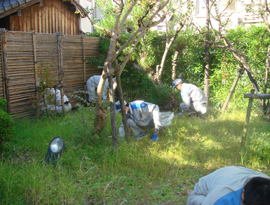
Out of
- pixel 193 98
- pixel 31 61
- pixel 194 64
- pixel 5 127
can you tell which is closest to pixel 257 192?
pixel 5 127

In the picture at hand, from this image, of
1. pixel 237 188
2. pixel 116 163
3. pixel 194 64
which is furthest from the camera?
pixel 194 64

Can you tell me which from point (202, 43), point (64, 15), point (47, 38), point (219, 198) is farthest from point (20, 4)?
point (219, 198)

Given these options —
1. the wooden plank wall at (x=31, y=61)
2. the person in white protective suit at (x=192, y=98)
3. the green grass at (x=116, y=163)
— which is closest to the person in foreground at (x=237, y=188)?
the green grass at (x=116, y=163)

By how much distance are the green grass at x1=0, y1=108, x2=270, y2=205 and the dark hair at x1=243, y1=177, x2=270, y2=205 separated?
1602mm

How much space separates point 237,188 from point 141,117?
335 centimetres

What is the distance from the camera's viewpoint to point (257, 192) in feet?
6.16

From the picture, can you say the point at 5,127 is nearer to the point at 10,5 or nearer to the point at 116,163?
the point at 116,163

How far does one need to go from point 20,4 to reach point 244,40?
23.2ft

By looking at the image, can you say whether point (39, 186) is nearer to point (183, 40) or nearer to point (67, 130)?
point (67, 130)

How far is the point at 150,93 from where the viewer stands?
8469mm

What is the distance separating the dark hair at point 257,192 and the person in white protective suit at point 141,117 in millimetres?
3184

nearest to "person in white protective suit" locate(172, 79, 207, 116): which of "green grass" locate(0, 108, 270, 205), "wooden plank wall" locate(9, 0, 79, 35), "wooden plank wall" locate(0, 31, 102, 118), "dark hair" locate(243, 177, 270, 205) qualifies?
"green grass" locate(0, 108, 270, 205)

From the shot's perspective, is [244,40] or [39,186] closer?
[39,186]

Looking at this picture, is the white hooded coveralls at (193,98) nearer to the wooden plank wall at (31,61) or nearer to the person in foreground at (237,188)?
the wooden plank wall at (31,61)
